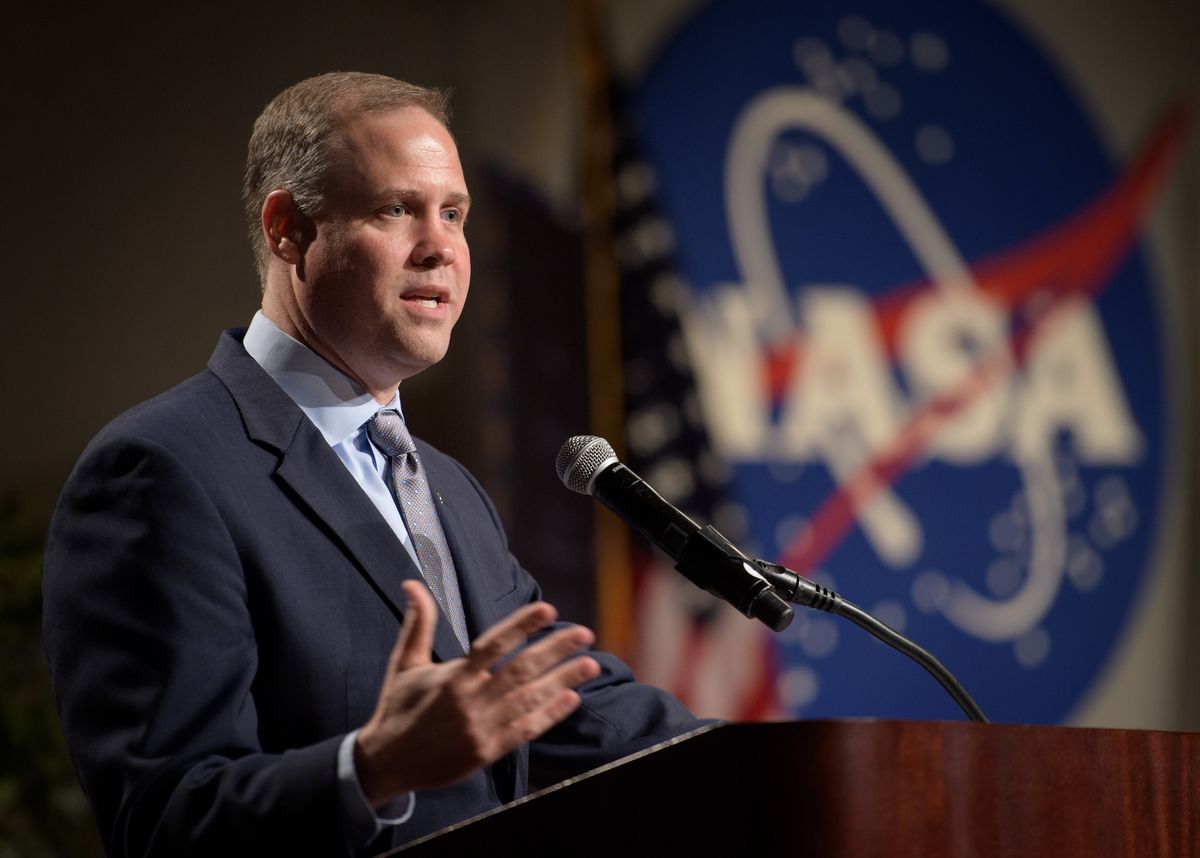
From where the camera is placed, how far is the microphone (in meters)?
1.52

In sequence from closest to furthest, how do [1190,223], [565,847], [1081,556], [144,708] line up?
[565,847], [144,708], [1081,556], [1190,223]

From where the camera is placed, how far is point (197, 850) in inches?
50.9

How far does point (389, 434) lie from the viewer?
5.91 feet

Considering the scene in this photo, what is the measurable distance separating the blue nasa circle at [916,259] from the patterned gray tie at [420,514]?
228 centimetres

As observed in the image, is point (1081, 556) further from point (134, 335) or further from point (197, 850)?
point (197, 850)

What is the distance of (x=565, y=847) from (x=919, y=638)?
3.35 meters

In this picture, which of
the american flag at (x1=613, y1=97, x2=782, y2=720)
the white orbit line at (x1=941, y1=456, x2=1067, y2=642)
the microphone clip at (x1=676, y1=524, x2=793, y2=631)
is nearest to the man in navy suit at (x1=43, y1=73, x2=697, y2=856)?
the microphone clip at (x1=676, y1=524, x2=793, y2=631)

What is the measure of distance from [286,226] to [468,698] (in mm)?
850

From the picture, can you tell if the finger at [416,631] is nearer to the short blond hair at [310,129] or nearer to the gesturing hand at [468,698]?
the gesturing hand at [468,698]

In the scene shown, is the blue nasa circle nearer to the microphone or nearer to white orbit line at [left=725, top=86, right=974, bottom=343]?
white orbit line at [left=725, top=86, right=974, bottom=343]

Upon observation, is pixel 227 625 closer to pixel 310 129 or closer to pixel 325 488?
pixel 325 488

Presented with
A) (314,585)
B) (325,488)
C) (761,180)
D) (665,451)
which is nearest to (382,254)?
(325,488)

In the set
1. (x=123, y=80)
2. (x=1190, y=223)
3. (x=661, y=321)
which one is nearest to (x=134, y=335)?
(x=123, y=80)

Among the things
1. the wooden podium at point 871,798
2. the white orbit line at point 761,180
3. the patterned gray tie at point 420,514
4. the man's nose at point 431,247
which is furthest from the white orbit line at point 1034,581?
the wooden podium at point 871,798
